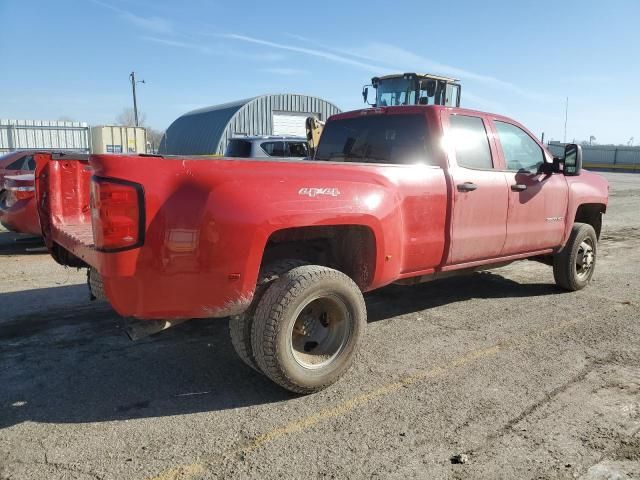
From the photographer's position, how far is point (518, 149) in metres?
5.39

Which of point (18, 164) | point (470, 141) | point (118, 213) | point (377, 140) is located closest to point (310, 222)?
point (118, 213)

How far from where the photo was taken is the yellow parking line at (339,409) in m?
2.64

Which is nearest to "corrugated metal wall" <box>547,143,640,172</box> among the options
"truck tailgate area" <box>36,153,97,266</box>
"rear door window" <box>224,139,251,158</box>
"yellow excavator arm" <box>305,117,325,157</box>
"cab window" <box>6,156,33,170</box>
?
"yellow excavator arm" <box>305,117,325,157</box>

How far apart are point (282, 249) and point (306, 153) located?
879 cm

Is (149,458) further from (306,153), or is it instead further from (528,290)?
(306,153)

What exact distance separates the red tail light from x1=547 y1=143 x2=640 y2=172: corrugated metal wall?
51.9 meters

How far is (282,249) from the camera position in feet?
12.7

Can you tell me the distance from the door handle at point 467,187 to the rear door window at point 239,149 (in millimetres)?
7988

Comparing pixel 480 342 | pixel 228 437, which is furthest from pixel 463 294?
pixel 228 437

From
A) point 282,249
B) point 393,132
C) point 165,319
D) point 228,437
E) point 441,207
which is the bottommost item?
point 228,437

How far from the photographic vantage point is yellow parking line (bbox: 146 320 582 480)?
2643mm

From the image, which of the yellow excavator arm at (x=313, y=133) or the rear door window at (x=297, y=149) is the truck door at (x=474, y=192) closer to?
the yellow excavator arm at (x=313, y=133)

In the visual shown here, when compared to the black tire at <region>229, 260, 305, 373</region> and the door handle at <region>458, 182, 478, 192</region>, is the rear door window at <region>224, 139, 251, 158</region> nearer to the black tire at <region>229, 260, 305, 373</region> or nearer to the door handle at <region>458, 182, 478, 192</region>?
the door handle at <region>458, 182, 478, 192</region>

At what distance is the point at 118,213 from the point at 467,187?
2925 mm
